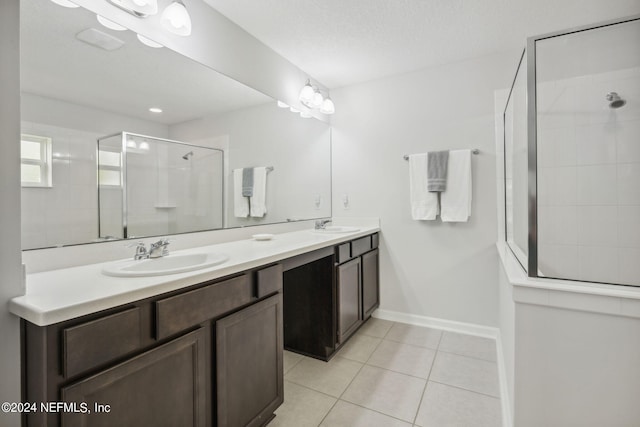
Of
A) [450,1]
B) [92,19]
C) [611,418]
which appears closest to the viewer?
[611,418]

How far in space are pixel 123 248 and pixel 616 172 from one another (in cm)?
285

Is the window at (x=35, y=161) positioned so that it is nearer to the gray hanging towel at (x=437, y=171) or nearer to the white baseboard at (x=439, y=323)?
the gray hanging towel at (x=437, y=171)

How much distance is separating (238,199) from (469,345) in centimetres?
207

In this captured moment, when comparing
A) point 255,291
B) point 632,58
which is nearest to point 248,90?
point 255,291

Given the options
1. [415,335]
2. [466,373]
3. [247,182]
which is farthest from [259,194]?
[466,373]

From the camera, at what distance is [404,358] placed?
2127 millimetres

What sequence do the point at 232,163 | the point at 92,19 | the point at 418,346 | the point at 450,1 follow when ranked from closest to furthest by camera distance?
the point at 92,19, the point at 450,1, the point at 232,163, the point at 418,346

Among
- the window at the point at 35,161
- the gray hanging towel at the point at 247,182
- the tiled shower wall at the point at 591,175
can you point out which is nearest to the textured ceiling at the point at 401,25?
the tiled shower wall at the point at 591,175

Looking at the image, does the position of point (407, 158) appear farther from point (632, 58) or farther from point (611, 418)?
point (611, 418)

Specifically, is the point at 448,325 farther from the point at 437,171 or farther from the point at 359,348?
the point at 437,171

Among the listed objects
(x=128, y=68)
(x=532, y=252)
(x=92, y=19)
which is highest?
(x=92, y=19)

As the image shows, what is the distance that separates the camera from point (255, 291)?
4.40ft

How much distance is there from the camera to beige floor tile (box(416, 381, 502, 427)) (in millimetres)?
1502

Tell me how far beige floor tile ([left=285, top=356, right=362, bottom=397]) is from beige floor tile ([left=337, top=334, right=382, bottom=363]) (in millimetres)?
66
